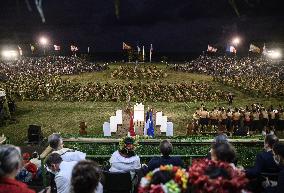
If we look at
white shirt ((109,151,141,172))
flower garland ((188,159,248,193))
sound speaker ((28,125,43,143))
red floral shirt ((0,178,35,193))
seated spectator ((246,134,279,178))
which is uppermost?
flower garland ((188,159,248,193))

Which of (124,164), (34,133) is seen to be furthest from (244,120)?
Answer: (124,164)

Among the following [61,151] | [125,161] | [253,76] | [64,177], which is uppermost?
[253,76]

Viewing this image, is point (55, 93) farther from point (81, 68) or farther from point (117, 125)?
point (81, 68)

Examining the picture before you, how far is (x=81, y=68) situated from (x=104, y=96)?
38.9m

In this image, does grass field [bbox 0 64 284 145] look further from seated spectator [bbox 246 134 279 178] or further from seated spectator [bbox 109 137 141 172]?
seated spectator [bbox 246 134 279 178]

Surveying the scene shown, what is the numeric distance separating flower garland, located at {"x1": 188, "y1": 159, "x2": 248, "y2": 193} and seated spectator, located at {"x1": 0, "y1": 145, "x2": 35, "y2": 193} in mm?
2303

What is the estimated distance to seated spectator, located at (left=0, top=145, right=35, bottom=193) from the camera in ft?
15.4

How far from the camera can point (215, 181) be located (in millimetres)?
4551

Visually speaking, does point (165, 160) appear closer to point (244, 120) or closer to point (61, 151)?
point (61, 151)

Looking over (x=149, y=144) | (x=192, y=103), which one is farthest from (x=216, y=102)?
(x=149, y=144)

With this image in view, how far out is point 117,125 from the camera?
23219mm

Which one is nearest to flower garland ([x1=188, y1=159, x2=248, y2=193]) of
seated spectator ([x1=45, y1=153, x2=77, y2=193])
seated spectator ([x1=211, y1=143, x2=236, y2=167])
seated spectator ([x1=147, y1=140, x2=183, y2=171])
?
seated spectator ([x1=211, y1=143, x2=236, y2=167])

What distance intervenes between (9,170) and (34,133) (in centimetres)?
1584

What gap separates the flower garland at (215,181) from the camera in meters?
4.55
